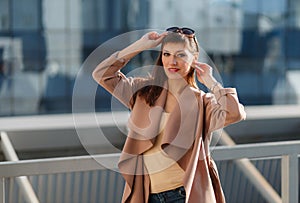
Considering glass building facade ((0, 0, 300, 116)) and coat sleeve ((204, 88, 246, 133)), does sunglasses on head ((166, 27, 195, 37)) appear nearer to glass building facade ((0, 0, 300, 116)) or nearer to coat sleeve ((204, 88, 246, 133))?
coat sleeve ((204, 88, 246, 133))

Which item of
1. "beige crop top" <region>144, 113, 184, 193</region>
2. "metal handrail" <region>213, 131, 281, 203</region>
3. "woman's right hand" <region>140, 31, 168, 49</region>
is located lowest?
"metal handrail" <region>213, 131, 281, 203</region>

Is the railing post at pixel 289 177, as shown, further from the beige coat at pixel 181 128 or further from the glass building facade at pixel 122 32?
the glass building facade at pixel 122 32

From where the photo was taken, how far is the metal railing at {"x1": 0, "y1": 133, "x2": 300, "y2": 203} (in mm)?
2816

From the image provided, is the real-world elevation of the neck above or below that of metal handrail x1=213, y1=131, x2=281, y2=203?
above

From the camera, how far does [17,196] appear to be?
13.5 feet

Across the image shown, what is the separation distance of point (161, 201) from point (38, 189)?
2272 mm

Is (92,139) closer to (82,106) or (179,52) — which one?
(82,106)

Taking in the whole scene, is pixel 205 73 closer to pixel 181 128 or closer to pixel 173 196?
pixel 181 128

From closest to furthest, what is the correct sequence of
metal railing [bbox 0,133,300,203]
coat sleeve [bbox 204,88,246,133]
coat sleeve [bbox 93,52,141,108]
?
coat sleeve [bbox 204,88,246,133], coat sleeve [bbox 93,52,141,108], metal railing [bbox 0,133,300,203]

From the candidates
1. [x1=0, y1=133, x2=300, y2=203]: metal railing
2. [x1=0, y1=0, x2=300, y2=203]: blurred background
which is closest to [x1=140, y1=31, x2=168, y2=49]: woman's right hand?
[x1=0, y1=133, x2=300, y2=203]: metal railing

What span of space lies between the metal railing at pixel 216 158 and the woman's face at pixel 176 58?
31.3 inches

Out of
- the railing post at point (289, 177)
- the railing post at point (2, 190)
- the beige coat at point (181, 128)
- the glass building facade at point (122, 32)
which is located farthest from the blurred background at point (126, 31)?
the beige coat at point (181, 128)

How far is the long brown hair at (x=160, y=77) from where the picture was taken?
81.3 inches

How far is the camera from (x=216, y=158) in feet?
10.7
